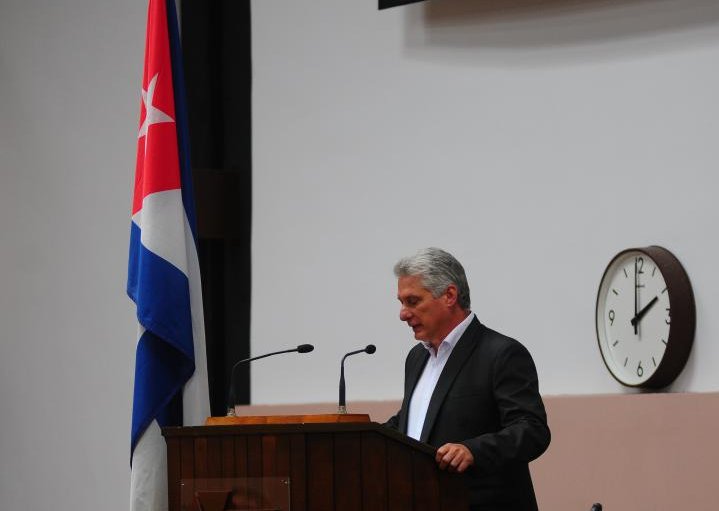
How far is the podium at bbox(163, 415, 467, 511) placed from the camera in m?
3.17

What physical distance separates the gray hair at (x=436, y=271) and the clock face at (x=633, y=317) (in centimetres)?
132

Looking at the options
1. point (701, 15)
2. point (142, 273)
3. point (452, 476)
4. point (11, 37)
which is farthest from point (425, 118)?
point (452, 476)

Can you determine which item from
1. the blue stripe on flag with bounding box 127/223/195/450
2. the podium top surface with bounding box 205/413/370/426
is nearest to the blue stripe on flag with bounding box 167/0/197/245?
the blue stripe on flag with bounding box 127/223/195/450

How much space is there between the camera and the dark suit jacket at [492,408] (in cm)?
346

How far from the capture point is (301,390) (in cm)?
635

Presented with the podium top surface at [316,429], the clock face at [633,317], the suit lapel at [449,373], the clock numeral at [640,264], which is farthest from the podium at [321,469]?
the clock numeral at [640,264]

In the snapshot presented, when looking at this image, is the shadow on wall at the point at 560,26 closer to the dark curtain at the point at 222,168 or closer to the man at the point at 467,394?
the dark curtain at the point at 222,168

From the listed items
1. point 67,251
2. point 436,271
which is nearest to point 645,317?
point 436,271

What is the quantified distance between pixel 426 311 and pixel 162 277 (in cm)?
127

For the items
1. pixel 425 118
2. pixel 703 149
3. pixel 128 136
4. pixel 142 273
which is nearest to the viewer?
pixel 142 273

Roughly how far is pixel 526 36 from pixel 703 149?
1.11 metres

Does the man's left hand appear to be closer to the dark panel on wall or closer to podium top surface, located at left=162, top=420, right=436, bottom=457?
podium top surface, located at left=162, top=420, right=436, bottom=457

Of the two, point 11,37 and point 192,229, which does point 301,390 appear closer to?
point 192,229

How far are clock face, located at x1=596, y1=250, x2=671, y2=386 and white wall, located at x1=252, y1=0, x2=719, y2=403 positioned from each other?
12cm
